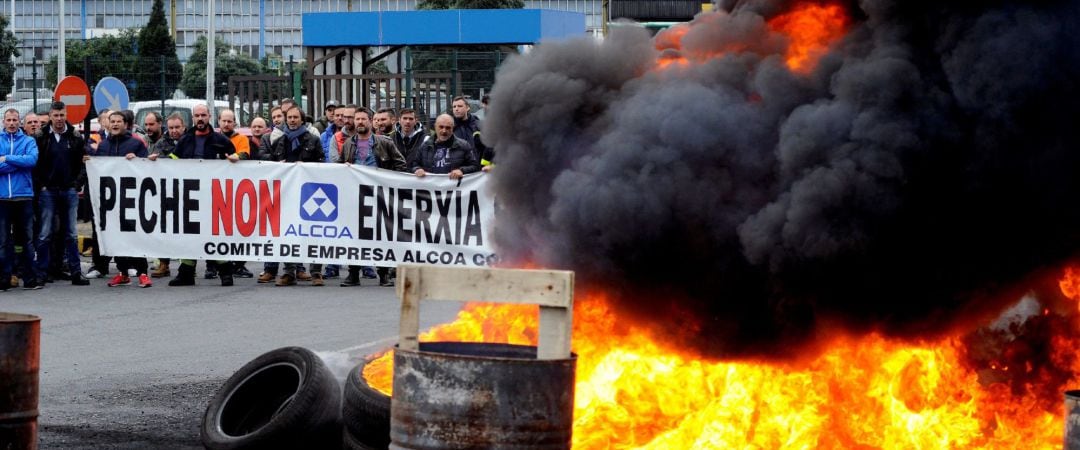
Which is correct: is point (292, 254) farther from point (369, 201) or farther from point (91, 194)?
point (91, 194)

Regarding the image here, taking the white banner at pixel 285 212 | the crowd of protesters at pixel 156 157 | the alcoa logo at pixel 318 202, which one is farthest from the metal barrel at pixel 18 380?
the alcoa logo at pixel 318 202

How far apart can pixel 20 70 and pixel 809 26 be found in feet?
78.2

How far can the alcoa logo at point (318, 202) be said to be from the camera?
51.3 feet

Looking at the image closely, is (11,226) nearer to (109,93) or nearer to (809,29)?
(109,93)

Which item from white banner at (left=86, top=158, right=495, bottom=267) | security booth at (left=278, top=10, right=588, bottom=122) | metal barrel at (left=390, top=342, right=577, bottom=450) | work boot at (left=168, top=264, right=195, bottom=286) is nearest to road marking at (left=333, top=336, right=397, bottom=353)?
white banner at (left=86, top=158, right=495, bottom=267)

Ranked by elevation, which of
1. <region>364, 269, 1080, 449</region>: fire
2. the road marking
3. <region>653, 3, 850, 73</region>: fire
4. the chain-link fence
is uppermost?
the chain-link fence

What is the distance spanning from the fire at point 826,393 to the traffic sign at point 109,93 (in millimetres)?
15667

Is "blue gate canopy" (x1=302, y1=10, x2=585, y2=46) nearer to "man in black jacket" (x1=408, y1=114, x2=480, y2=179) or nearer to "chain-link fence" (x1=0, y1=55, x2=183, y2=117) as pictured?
"chain-link fence" (x1=0, y1=55, x2=183, y2=117)

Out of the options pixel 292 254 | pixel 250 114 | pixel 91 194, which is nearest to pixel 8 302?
pixel 91 194

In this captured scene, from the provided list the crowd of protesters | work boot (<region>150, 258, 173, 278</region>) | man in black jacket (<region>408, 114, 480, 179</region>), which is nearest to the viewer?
the crowd of protesters

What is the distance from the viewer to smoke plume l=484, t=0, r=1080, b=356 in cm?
667

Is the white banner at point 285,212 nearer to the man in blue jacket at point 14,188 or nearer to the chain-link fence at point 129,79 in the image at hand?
the man in blue jacket at point 14,188

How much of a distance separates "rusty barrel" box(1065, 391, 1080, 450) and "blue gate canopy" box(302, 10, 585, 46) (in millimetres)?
22625

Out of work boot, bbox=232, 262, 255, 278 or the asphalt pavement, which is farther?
work boot, bbox=232, 262, 255, 278
